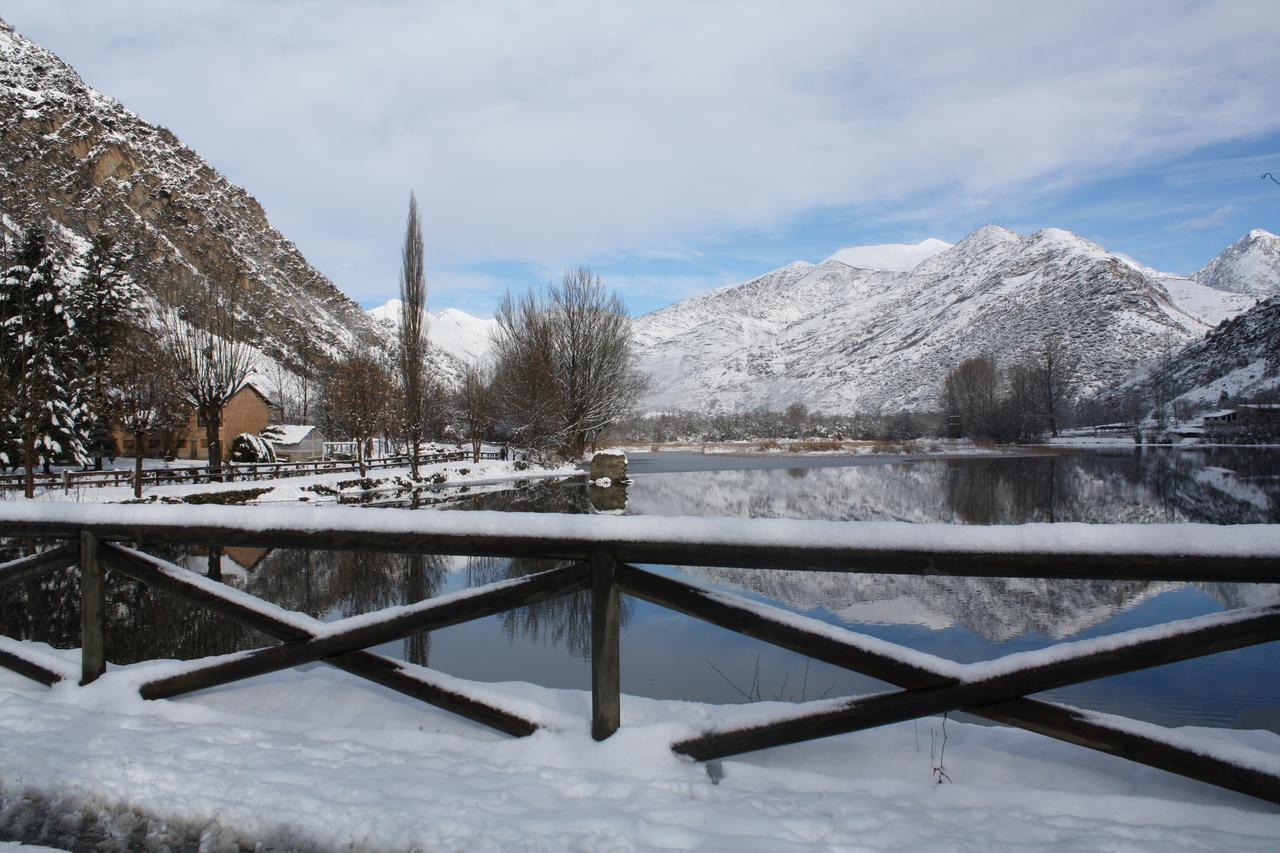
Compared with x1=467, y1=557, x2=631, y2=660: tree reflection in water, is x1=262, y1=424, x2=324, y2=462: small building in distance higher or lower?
higher

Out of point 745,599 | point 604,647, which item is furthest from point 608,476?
point 745,599

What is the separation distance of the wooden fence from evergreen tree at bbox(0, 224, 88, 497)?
0.82 metres

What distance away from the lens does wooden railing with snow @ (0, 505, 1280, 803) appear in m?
2.17

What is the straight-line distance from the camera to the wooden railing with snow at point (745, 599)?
2.17 m

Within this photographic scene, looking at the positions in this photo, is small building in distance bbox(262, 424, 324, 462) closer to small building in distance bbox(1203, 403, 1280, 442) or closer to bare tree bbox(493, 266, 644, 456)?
bare tree bbox(493, 266, 644, 456)

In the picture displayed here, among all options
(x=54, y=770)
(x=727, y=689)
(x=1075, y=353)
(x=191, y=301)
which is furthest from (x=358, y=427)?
(x=1075, y=353)

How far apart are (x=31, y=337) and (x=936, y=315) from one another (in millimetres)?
193724

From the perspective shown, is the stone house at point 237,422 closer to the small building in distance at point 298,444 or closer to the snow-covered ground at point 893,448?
the small building in distance at point 298,444

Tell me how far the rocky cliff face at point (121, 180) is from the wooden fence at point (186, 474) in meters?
91.1

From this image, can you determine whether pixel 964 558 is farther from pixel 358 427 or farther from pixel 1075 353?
pixel 1075 353

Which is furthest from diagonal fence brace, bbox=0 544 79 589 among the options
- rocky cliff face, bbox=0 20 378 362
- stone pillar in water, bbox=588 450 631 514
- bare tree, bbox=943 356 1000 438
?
rocky cliff face, bbox=0 20 378 362

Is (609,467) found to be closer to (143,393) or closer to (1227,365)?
(143,393)

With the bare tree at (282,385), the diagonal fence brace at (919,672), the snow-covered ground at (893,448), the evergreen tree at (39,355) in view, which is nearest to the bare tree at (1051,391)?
the snow-covered ground at (893,448)

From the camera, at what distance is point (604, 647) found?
262 cm
